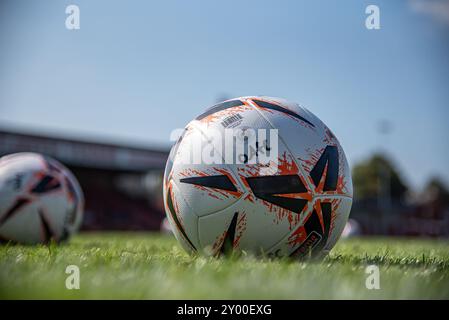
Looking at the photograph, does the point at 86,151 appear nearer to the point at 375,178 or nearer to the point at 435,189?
the point at 375,178

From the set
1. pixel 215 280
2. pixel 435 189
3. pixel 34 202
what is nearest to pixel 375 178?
pixel 435 189

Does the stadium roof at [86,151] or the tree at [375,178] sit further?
the tree at [375,178]

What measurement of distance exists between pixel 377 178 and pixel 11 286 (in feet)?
228

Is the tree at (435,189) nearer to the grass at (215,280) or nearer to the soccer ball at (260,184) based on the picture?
the soccer ball at (260,184)

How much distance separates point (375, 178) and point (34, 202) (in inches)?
2631

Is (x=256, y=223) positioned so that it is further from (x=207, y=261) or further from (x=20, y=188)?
(x=20, y=188)

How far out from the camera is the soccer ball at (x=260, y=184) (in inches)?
143

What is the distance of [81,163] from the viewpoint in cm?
3347

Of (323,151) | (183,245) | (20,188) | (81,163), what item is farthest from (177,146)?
(81,163)

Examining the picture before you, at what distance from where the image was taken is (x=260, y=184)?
362cm

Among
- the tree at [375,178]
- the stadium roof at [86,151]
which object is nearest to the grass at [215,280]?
the stadium roof at [86,151]

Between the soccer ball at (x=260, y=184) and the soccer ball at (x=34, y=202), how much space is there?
3.32 meters

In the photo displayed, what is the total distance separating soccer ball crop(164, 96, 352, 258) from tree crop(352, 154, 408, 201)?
2619 inches

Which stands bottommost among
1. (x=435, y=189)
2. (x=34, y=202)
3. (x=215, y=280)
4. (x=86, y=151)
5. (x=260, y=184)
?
(x=435, y=189)
